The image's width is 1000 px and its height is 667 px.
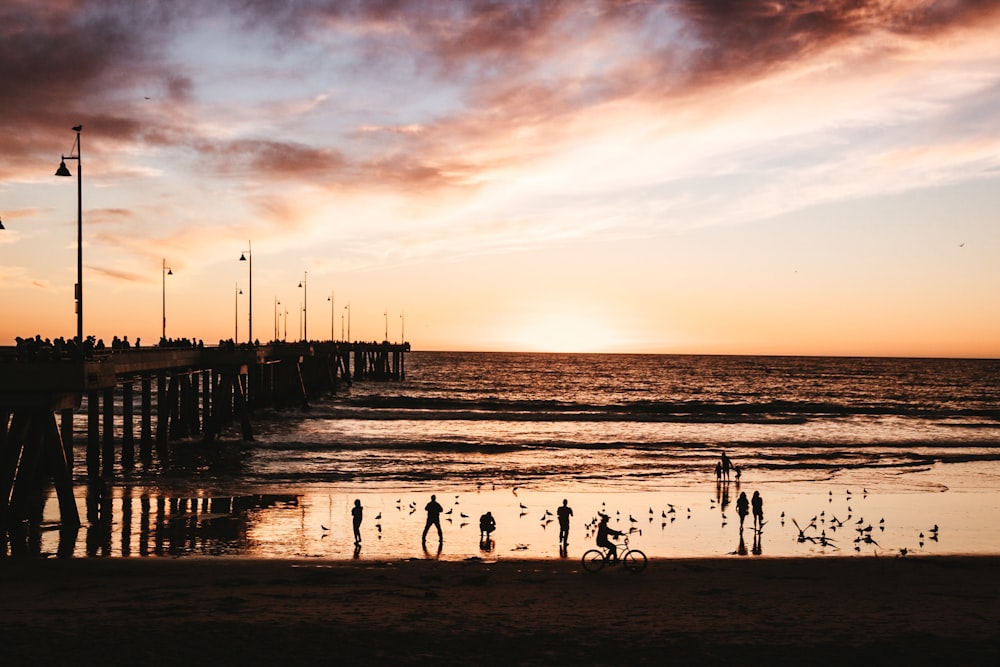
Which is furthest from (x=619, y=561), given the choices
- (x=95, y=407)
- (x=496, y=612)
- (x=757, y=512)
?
(x=95, y=407)

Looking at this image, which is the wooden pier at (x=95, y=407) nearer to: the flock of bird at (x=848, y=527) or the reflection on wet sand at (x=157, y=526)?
the reflection on wet sand at (x=157, y=526)

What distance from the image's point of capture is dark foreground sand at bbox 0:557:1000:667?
45.5ft

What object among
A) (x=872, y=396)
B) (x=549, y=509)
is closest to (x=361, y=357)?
(x=872, y=396)

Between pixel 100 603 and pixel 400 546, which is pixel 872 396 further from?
pixel 100 603

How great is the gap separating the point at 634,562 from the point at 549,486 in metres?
14.9

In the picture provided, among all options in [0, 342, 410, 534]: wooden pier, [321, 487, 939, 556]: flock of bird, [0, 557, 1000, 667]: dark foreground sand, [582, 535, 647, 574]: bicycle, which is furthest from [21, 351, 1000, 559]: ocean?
[0, 557, 1000, 667]: dark foreground sand

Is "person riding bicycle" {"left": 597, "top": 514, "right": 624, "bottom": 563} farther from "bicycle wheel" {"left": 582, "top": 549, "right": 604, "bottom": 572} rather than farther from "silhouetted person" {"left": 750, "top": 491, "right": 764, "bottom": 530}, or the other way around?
"silhouetted person" {"left": 750, "top": 491, "right": 764, "bottom": 530}

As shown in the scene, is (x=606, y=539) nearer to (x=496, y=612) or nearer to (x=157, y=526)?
(x=496, y=612)

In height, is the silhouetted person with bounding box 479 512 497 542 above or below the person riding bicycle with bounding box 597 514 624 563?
below

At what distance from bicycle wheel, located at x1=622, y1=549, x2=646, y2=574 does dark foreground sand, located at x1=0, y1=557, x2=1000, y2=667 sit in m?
0.28

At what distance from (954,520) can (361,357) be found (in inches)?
4532

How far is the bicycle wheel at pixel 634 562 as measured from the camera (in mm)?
20141

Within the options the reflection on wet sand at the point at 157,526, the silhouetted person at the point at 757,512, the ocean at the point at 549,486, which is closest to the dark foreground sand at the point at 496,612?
the reflection on wet sand at the point at 157,526

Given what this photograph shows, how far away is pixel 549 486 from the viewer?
35.3m
